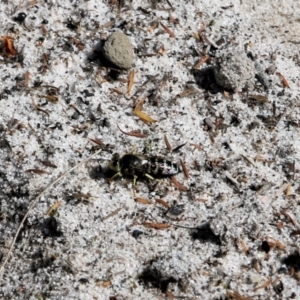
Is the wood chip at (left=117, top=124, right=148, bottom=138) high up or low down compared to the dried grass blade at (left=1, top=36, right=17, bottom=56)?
down

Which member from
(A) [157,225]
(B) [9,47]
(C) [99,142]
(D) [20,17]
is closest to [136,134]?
(C) [99,142]

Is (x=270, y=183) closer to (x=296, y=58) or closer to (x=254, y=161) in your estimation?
(x=254, y=161)

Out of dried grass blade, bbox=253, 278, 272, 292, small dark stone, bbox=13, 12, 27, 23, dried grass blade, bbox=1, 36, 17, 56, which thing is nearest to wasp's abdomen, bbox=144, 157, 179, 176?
dried grass blade, bbox=253, 278, 272, 292

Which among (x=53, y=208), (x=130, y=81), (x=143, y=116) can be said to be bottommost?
(x=53, y=208)

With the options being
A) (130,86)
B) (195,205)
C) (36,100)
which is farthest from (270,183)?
(36,100)

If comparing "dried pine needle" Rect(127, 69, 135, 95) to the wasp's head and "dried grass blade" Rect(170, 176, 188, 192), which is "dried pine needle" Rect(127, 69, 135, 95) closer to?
the wasp's head

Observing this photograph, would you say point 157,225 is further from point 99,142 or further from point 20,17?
point 20,17

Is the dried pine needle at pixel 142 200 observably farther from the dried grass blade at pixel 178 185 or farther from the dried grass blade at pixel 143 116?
the dried grass blade at pixel 143 116
